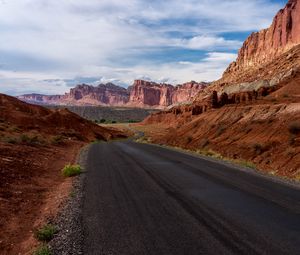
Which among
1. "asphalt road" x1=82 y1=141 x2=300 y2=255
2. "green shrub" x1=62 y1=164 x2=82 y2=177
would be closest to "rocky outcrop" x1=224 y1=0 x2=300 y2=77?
"green shrub" x1=62 y1=164 x2=82 y2=177

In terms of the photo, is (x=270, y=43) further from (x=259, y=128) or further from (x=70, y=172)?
(x=70, y=172)

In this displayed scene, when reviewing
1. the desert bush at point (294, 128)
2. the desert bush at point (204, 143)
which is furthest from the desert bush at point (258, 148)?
the desert bush at point (204, 143)

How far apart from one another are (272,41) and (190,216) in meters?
122

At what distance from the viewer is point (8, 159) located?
22469mm

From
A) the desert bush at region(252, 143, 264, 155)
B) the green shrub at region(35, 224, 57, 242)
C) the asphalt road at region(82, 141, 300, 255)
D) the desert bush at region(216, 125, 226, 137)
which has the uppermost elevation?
the desert bush at region(216, 125, 226, 137)

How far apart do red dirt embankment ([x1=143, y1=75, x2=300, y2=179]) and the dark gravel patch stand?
11.9 metres

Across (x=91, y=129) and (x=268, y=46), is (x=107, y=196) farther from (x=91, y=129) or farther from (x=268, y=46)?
(x=268, y=46)

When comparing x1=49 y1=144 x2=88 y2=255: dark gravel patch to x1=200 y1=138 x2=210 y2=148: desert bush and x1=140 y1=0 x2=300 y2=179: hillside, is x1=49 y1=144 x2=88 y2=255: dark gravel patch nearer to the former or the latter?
x1=140 y1=0 x2=300 y2=179: hillside

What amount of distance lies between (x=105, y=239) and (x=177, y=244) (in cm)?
164

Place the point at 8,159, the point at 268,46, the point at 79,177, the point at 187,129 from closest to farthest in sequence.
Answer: the point at 79,177 < the point at 8,159 < the point at 187,129 < the point at 268,46

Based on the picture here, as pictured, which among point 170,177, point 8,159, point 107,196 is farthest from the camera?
point 8,159

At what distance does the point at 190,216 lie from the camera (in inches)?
396

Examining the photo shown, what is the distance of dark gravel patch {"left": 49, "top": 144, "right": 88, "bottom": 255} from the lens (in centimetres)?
791

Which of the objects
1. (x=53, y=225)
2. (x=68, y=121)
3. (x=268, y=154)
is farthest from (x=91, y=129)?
(x=53, y=225)
